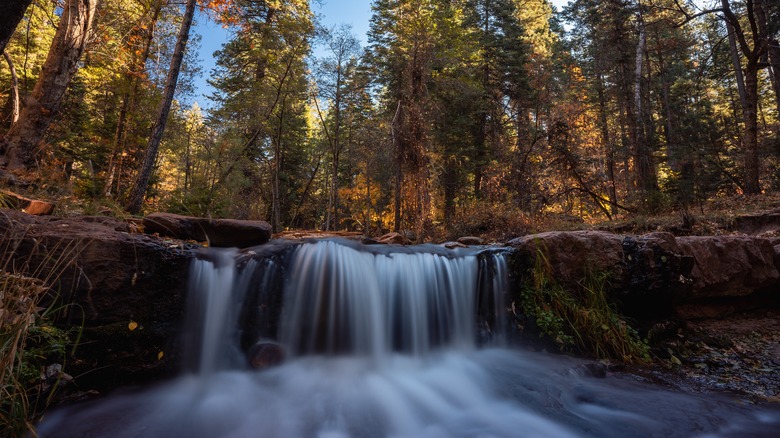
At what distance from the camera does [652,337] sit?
208 inches

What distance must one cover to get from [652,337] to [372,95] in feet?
66.1

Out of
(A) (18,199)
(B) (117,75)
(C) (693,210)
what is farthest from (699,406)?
(B) (117,75)

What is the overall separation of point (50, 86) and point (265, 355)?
716 centimetres

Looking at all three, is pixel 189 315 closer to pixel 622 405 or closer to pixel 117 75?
pixel 622 405

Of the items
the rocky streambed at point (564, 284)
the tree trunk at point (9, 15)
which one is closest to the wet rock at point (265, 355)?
the rocky streambed at point (564, 284)

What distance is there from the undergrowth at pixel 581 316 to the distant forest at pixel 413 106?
20.7ft

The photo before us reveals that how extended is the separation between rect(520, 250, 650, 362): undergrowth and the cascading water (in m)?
0.46

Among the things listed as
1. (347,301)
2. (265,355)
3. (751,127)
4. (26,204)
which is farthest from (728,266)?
(26,204)

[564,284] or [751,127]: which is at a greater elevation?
[751,127]

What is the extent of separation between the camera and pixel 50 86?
6.79 m

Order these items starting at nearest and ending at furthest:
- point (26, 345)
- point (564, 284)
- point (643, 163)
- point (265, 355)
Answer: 1. point (26, 345)
2. point (265, 355)
3. point (564, 284)
4. point (643, 163)

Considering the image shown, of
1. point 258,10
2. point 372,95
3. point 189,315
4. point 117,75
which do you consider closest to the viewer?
point 189,315

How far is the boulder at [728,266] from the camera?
19.3ft

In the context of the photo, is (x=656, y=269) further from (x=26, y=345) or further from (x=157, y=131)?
(x=157, y=131)
